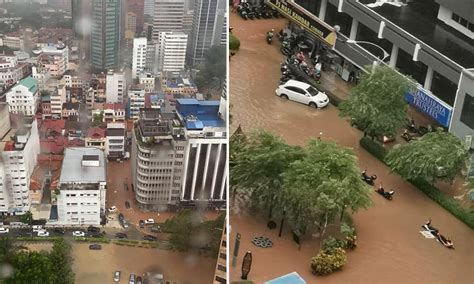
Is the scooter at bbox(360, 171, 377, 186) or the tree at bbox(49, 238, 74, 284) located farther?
the scooter at bbox(360, 171, 377, 186)

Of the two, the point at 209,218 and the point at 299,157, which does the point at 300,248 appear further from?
the point at 209,218

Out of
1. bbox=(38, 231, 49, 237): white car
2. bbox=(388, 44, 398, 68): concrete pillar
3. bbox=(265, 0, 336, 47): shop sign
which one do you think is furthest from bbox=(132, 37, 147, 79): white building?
bbox=(265, 0, 336, 47): shop sign

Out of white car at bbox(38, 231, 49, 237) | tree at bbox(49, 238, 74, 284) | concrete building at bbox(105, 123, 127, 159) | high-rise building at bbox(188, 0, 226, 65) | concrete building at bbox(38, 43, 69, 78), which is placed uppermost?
high-rise building at bbox(188, 0, 226, 65)

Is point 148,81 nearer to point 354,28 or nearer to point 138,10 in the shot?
point 138,10

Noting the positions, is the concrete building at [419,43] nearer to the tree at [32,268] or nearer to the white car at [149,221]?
the white car at [149,221]

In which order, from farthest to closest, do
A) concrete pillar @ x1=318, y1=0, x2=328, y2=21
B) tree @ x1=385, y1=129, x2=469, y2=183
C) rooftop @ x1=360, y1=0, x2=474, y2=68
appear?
concrete pillar @ x1=318, y1=0, x2=328, y2=21 → rooftop @ x1=360, y1=0, x2=474, y2=68 → tree @ x1=385, y1=129, x2=469, y2=183

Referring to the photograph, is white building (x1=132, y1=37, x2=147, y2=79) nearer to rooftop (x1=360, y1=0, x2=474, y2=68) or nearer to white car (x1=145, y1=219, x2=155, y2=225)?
white car (x1=145, y1=219, x2=155, y2=225)

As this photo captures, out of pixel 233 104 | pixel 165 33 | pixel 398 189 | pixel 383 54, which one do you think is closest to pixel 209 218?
pixel 165 33
